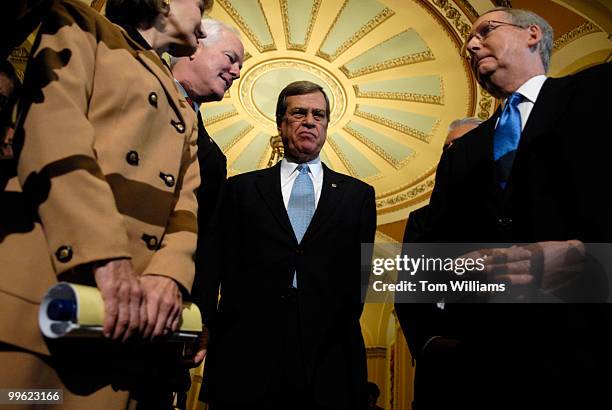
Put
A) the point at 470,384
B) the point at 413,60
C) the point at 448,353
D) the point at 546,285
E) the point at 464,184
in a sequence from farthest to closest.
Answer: the point at 413,60, the point at 464,184, the point at 448,353, the point at 470,384, the point at 546,285

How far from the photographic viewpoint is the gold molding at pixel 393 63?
6.93 metres

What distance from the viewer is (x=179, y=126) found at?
127 centimetres

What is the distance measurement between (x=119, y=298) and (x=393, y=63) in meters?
6.81

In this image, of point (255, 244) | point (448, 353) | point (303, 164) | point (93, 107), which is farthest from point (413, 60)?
point (93, 107)

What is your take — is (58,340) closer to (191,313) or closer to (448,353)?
(191,313)

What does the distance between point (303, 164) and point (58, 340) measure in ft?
5.25

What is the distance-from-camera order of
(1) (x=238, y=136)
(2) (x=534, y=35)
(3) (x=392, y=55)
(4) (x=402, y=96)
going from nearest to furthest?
(2) (x=534, y=35)
(3) (x=392, y=55)
(4) (x=402, y=96)
(1) (x=238, y=136)

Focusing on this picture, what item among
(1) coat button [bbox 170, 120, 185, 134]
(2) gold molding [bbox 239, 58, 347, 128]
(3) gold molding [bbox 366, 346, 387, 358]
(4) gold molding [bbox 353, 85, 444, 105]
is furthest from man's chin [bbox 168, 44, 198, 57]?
(3) gold molding [bbox 366, 346, 387, 358]

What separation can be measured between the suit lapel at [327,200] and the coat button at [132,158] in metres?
1.08

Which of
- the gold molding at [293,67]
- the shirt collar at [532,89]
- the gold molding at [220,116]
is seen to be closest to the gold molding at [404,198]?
the gold molding at [293,67]

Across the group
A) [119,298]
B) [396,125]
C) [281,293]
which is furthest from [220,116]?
[119,298]

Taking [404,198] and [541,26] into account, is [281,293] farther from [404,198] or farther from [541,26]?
[404,198]

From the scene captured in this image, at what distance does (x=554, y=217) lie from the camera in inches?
51.6

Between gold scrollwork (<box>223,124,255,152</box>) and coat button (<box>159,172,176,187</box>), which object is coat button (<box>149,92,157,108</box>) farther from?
gold scrollwork (<box>223,124,255,152</box>)
